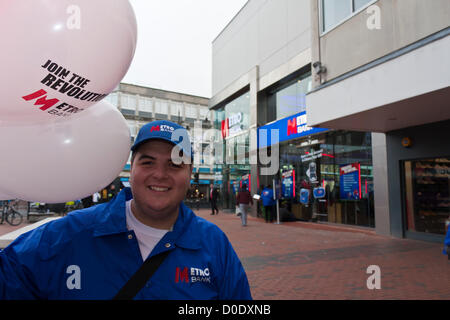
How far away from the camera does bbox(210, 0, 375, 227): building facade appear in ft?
43.9

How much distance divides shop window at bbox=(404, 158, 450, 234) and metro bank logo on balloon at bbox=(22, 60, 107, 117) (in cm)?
1033

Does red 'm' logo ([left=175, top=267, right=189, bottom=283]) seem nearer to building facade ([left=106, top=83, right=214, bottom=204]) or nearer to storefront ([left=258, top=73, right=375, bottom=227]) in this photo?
storefront ([left=258, top=73, right=375, bottom=227])

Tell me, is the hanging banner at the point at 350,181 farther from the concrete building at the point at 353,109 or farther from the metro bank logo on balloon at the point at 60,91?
the metro bank logo on balloon at the point at 60,91

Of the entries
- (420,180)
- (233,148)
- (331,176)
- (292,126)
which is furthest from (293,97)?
(420,180)

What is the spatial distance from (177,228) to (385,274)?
5.34 m

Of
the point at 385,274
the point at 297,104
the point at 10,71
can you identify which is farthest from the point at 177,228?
the point at 297,104

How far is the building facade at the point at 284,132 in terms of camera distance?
13.4 meters

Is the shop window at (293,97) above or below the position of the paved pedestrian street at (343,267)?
above

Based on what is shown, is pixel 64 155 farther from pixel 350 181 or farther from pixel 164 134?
pixel 350 181

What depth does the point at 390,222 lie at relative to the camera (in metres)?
10.6

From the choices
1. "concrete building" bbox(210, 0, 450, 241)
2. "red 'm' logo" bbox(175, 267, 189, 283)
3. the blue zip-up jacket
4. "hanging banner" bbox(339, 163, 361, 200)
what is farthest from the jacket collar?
"hanging banner" bbox(339, 163, 361, 200)

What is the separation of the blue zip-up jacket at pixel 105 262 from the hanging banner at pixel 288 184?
15.4 meters

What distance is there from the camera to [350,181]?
518 inches

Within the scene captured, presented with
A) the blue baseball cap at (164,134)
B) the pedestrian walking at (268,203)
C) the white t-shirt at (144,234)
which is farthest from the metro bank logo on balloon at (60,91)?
the pedestrian walking at (268,203)
